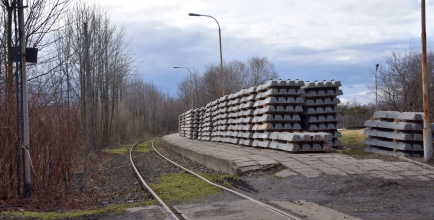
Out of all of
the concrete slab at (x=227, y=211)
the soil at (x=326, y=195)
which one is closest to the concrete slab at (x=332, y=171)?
the soil at (x=326, y=195)

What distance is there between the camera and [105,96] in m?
36.7

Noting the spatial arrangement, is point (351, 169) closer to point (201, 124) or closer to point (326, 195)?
point (326, 195)

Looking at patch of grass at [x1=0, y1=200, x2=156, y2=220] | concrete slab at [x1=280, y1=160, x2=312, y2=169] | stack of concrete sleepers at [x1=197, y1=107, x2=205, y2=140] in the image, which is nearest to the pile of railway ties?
concrete slab at [x1=280, y1=160, x2=312, y2=169]

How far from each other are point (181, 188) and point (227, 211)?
148 inches

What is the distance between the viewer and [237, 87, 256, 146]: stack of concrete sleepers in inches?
762

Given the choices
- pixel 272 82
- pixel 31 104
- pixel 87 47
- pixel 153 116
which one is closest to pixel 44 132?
pixel 31 104

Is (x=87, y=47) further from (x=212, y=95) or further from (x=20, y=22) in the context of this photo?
(x=212, y=95)

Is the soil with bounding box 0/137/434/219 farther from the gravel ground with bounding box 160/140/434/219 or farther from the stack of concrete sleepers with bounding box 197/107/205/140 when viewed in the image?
the stack of concrete sleepers with bounding box 197/107/205/140

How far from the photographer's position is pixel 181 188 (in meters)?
11.9

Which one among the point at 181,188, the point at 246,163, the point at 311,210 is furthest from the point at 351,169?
the point at 181,188

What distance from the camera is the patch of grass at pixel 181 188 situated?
10414 mm

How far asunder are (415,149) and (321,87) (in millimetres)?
4677

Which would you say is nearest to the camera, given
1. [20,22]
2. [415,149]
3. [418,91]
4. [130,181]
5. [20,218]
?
[20,218]

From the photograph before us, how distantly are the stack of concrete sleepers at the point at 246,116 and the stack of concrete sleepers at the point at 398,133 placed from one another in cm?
543
